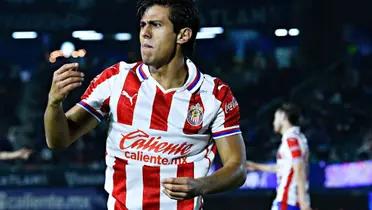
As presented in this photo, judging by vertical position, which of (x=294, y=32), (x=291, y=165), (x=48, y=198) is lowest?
(x=48, y=198)

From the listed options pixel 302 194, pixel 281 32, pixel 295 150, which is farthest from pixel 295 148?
pixel 281 32

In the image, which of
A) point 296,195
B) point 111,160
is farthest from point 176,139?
point 296,195

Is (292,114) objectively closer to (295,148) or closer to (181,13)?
(295,148)

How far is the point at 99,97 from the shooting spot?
14.2 ft

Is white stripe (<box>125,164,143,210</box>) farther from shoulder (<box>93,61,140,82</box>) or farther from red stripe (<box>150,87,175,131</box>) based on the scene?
shoulder (<box>93,61,140,82</box>)

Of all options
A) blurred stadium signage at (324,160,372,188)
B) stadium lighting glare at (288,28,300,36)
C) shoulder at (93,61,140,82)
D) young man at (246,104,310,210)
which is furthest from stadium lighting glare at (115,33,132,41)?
shoulder at (93,61,140,82)

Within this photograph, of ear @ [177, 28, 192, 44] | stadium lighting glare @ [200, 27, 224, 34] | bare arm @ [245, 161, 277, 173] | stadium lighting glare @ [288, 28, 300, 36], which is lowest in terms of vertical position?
bare arm @ [245, 161, 277, 173]

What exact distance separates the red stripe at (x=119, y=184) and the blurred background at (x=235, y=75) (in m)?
9.19

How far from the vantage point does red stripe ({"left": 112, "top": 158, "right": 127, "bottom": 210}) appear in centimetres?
434

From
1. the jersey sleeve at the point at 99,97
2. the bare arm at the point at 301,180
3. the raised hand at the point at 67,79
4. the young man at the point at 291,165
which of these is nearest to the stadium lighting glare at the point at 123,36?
the young man at the point at 291,165

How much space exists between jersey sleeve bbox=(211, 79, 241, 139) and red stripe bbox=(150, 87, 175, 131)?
216 millimetres

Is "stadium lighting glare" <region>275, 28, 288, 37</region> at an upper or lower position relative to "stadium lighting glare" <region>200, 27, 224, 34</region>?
lower

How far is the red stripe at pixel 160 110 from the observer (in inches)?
171

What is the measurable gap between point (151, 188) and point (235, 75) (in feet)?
33.3
